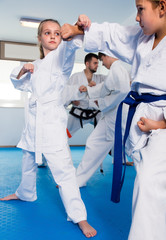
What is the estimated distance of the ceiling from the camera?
4277 mm

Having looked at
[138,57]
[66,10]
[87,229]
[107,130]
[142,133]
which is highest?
[66,10]

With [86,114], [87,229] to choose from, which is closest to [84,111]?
[86,114]

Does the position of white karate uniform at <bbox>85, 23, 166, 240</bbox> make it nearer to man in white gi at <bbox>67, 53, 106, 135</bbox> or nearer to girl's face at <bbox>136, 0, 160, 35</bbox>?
girl's face at <bbox>136, 0, 160, 35</bbox>

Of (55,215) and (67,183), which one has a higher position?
(67,183)

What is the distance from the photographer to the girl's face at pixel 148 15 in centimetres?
117

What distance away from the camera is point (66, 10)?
4.59 metres

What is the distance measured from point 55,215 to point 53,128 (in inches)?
29.2

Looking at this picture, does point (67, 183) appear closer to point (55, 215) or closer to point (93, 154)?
point (55, 215)

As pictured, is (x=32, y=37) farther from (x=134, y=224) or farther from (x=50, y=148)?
(x=134, y=224)

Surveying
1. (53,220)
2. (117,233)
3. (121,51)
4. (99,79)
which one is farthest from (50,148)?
(99,79)

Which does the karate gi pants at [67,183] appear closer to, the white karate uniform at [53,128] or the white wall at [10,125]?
the white karate uniform at [53,128]

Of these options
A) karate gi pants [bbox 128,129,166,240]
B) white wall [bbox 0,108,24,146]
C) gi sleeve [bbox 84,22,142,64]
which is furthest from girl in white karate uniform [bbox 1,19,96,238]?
white wall [bbox 0,108,24,146]

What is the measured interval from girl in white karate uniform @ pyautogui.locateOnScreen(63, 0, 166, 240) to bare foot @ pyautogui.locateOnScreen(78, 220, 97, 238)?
2.18ft

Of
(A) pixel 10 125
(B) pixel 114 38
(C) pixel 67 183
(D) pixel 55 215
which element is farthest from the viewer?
(A) pixel 10 125
